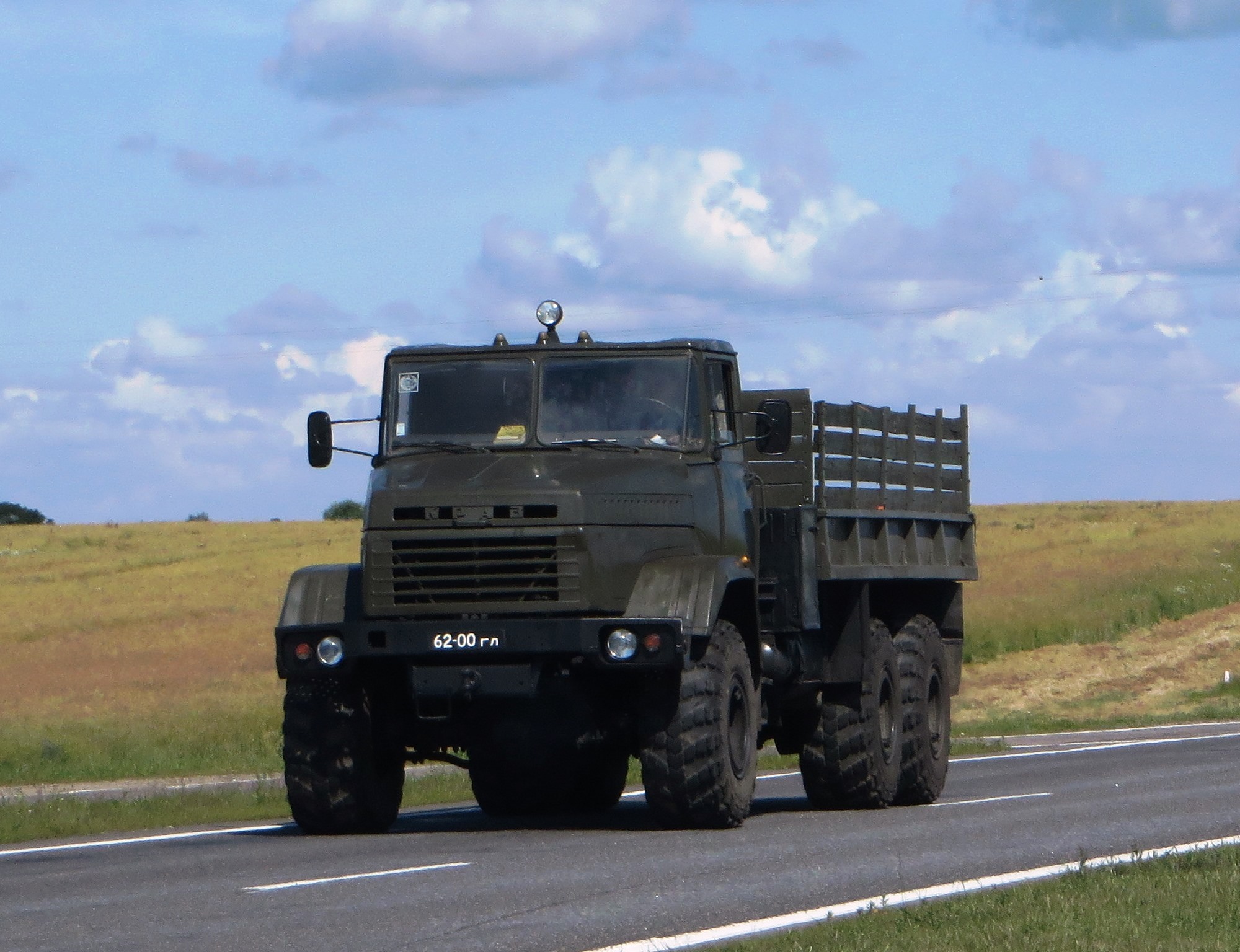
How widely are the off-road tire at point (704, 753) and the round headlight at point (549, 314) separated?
2472 mm

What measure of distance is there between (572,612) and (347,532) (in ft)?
236

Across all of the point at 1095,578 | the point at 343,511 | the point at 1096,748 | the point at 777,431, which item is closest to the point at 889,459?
the point at 777,431

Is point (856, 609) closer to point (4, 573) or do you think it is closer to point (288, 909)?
point (288, 909)

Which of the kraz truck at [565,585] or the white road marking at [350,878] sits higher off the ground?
the kraz truck at [565,585]

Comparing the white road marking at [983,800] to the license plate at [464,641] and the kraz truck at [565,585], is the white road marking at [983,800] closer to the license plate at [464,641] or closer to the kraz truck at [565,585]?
the kraz truck at [565,585]

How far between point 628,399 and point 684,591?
149 centimetres

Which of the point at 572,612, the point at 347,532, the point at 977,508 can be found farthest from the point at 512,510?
the point at 977,508

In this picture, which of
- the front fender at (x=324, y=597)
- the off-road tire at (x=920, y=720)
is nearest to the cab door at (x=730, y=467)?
the front fender at (x=324, y=597)

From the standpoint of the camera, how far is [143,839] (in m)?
15.3

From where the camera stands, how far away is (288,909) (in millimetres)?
9898

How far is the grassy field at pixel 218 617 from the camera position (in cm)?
3231

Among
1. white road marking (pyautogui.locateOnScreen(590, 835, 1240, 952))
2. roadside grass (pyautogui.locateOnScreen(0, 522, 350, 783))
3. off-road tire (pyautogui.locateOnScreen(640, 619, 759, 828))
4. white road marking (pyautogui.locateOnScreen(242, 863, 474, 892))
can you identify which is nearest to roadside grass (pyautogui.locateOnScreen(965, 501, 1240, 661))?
roadside grass (pyautogui.locateOnScreen(0, 522, 350, 783))

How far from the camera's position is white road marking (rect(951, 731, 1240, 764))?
24719 millimetres

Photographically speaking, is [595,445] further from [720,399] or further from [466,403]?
[720,399]
